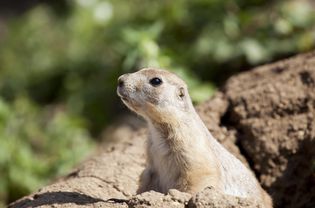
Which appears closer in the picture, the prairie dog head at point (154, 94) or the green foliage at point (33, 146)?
the prairie dog head at point (154, 94)

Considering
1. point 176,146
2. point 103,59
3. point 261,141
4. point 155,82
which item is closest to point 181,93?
point 155,82

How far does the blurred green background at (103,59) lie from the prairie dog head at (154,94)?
6.30 feet

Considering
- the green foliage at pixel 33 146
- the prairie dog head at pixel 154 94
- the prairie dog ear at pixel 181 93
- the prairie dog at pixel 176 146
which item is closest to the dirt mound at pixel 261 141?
the prairie dog at pixel 176 146

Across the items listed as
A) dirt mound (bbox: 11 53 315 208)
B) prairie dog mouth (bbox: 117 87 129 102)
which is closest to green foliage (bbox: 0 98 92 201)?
dirt mound (bbox: 11 53 315 208)

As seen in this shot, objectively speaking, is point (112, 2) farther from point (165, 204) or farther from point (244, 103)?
point (165, 204)

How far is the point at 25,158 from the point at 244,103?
271 centimetres

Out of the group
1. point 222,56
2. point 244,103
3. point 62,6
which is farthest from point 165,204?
point 62,6

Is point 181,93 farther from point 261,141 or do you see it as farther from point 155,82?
point 261,141

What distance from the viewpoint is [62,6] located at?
46.6 ft

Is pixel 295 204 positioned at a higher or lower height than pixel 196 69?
lower

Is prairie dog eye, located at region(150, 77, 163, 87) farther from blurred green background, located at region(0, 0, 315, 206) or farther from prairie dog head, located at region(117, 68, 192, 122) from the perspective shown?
blurred green background, located at region(0, 0, 315, 206)

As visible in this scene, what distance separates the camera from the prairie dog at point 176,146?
565 centimetres

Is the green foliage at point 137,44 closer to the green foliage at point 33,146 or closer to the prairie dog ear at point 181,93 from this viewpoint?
the green foliage at point 33,146

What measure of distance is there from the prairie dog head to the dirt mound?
715 mm
